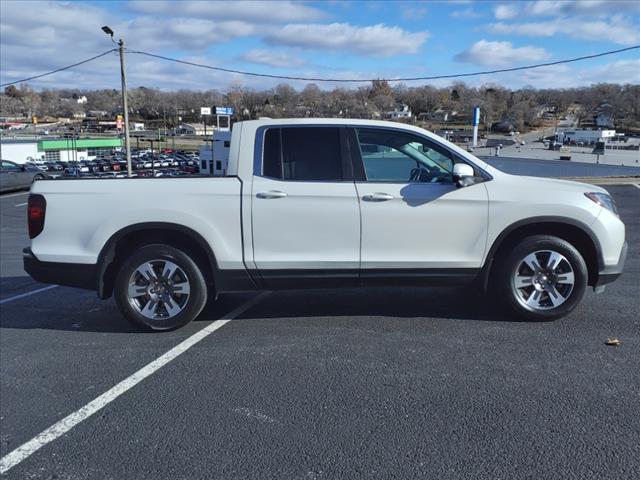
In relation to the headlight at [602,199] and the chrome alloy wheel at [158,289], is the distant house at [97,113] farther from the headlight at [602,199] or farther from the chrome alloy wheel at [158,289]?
the headlight at [602,199]

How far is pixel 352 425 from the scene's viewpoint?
3.32 m

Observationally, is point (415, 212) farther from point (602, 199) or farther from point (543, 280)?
point (602, 199)

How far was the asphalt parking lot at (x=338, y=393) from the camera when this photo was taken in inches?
117

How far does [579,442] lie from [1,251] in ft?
38.9

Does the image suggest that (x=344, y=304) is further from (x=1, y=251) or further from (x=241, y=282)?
(x=1, y=251)

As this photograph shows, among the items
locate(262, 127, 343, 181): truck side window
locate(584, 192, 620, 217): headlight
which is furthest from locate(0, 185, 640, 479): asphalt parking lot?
locate(262, 127, 343, 181): truck side window

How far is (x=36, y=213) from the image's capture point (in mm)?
4926

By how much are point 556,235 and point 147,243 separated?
3.60m

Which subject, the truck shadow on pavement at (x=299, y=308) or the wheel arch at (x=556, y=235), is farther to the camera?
the truck shadow on pavement at (x=299, y=308)

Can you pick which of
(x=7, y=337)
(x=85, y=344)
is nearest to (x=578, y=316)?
(x=85, y=344)

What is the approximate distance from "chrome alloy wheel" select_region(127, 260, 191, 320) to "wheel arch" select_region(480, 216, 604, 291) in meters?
2.63

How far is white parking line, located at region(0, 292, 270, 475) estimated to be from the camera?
10.4 ft

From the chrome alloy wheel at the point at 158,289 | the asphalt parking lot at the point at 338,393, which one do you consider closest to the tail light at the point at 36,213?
the chrome alloy wheel at the point at 158,289

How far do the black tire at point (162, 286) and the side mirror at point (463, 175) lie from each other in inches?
91.5
